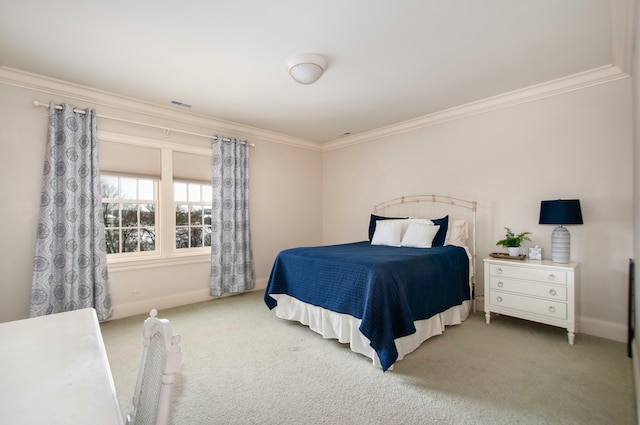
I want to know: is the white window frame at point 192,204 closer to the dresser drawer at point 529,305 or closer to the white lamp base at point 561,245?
the dresser drawer at point 529,305

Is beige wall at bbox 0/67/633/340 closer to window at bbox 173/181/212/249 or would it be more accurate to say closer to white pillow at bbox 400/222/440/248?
window at bbox 173/181/212/249

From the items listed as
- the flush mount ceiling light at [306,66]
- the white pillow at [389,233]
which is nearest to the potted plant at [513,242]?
the white pillow at [389,233]

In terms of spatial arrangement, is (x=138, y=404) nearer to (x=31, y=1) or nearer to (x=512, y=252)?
(x=31, y=1)

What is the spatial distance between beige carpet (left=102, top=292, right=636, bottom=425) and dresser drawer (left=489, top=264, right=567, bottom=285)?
1.81ft

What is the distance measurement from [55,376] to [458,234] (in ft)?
12.4

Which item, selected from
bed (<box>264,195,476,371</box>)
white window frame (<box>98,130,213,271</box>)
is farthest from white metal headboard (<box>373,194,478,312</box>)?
white window frame (<box>98,130,213,271</box>)

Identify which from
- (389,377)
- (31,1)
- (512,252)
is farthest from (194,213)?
(512,252)

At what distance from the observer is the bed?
234 cm

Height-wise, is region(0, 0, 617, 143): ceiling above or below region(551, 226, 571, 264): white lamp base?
above

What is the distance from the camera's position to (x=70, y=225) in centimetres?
308

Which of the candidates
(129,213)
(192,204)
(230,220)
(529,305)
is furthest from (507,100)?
(129,213)

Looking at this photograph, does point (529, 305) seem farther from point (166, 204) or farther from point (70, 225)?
point (70, 225)

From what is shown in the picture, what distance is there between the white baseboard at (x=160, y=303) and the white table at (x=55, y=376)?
2.51 metres

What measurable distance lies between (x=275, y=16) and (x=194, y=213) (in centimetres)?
293
